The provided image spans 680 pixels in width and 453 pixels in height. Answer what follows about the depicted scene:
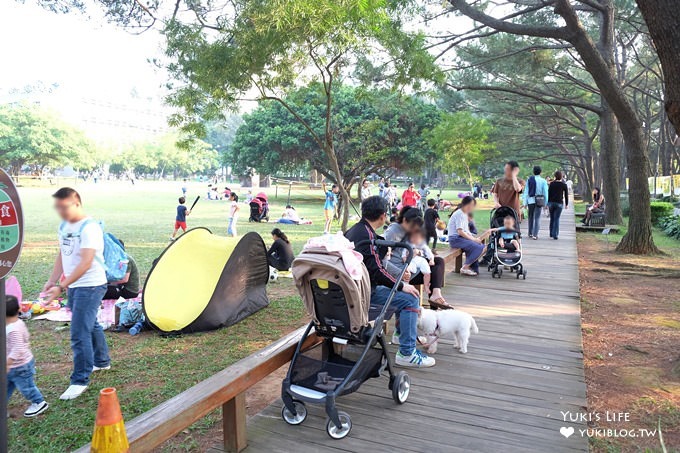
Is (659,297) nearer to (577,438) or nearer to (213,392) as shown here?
(577,438)

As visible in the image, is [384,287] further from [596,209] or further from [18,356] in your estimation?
[596,209]

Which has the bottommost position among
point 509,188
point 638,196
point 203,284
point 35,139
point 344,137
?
point 203,284

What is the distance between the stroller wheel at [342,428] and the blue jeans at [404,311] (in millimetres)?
1043

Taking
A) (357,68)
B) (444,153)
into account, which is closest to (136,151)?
(444,153)

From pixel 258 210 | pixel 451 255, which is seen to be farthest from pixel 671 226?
pixel 258 210

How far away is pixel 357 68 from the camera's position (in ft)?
33.6

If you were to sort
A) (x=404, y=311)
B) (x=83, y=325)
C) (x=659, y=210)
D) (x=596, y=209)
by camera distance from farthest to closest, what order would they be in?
(x=659, y=210) < (x=596, y=209) < (x=83, y=325) < (x=404, y=311)

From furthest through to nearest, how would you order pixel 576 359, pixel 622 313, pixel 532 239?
1. pixel 532 239
2. pixel 622 313
3. pixel 576 359

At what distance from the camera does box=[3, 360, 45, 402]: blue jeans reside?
11.8ft

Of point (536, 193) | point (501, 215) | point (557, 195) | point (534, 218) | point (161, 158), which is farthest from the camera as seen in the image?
point (161, 158)

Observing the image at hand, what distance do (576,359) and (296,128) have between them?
92.1ft

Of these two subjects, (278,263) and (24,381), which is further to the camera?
(278,263)

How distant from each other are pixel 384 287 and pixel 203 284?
2.96 metres

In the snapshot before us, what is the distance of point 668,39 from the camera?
394 centimetres
